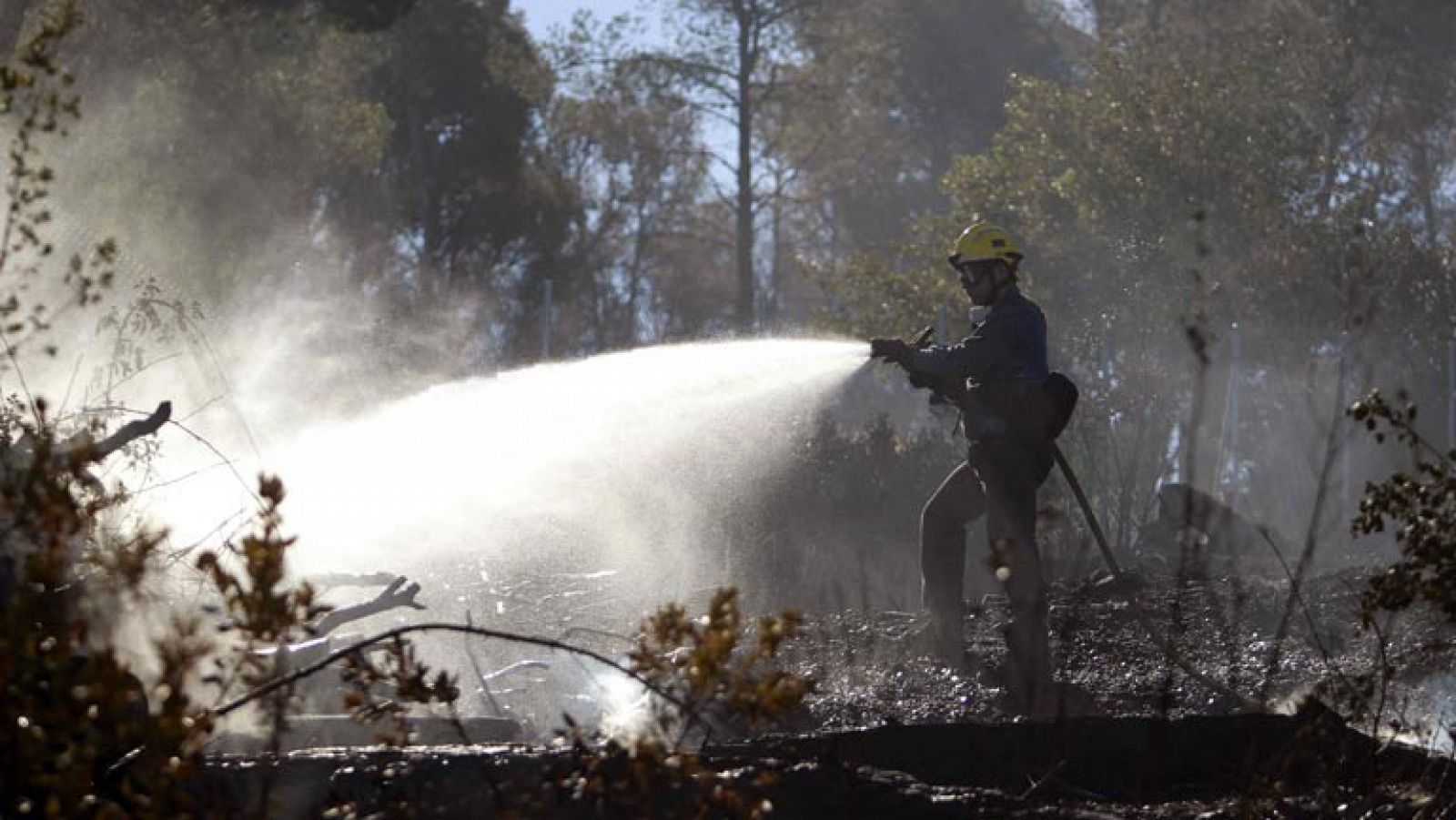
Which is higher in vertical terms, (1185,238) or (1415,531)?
(1185,238)

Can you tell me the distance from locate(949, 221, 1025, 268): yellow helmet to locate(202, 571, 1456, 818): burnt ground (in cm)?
155

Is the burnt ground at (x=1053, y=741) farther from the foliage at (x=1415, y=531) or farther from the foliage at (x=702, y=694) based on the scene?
the foliage at (x=1415, y=531)

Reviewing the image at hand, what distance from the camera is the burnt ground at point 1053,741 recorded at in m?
4.67

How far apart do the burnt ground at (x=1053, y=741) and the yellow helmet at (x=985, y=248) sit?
155 centimetres

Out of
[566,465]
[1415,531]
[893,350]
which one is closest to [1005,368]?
[893,350]

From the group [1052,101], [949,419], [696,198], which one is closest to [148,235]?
[949,419]

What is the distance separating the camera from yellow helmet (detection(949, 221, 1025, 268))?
9.34 meters

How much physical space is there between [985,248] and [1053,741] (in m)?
2.92

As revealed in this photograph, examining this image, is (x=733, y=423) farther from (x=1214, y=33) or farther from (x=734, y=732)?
(x=1214, y=33)

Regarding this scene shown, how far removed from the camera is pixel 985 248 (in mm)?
9344

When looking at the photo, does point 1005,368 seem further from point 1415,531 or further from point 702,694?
point 702,694

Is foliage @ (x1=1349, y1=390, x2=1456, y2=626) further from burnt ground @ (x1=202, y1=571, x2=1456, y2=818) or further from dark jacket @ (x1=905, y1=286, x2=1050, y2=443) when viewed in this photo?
dark jacket @ (x1=905, y1=286, x2=1050, y2=443)

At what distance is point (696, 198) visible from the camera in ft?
147

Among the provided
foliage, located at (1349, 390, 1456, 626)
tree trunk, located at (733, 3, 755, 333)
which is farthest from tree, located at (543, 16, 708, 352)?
foliage, located at (1349, 390, 1456, 626)
